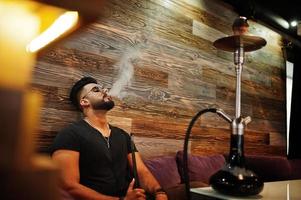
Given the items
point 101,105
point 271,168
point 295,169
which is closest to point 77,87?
point 101,105

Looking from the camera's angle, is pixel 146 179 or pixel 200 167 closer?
pixel 146 179

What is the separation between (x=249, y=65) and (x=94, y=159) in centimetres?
306

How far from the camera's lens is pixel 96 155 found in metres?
2.29

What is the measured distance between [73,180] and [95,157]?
0.27m

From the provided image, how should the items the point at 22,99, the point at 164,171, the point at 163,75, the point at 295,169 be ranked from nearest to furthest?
the point at 22,99 < the point at 164,171 < the point at 163,75 < the point at 295,169

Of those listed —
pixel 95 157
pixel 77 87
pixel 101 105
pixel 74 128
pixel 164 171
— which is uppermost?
pixel 77 87

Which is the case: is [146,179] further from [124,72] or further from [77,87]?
[124,72]

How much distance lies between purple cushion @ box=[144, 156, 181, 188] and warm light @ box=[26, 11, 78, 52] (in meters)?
2.37

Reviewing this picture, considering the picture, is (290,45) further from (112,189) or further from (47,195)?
(47,195)

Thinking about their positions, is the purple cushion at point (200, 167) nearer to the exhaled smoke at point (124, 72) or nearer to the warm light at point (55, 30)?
the exhaled smoke at point (124, 72)

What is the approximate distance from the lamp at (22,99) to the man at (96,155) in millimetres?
1671

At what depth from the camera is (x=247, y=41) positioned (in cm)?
152

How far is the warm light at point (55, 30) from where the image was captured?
390 millimetres

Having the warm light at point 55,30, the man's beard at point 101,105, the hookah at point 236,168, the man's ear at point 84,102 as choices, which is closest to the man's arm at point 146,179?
the man's beard at point 101,105
